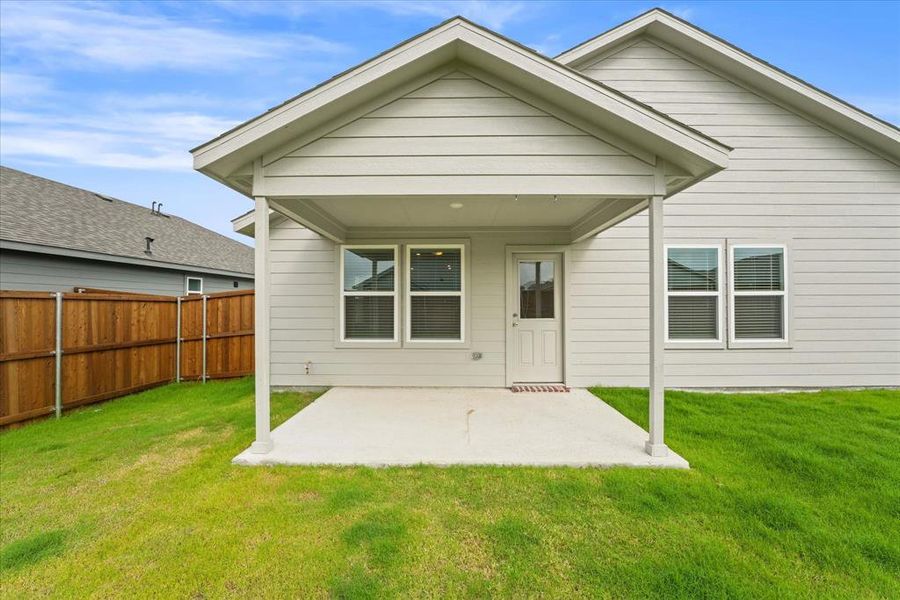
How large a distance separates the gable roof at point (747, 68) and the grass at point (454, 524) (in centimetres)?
442

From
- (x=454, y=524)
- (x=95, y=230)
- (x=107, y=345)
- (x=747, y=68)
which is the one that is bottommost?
(x=454, y=524)

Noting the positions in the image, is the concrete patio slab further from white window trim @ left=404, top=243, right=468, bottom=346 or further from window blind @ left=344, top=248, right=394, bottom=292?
window blind @ left=344, top=248, right=394, bottom=292

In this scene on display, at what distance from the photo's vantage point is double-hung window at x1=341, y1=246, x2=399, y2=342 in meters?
5.97

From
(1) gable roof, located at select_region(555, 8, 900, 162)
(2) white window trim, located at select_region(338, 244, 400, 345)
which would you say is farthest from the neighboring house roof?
(1) gable roof, located at select_region(555, 8, 900, 162)

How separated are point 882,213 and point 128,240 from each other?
15.4 metres

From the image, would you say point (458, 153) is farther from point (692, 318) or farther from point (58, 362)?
point (58, 362)

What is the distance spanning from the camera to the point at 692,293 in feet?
18.8

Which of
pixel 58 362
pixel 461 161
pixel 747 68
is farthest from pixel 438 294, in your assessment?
pixel 747 68

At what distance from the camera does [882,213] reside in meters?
5.62

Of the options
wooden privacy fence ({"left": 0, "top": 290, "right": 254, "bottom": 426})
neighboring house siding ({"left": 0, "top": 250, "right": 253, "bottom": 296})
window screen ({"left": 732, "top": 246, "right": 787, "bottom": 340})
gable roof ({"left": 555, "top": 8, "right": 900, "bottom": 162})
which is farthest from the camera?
neighboring house siding ({"left": 0, "top": 250, "right": 253, "bottom": 296})

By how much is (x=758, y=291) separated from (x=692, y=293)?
100 centimetres

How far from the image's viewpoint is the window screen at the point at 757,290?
18.7 ft

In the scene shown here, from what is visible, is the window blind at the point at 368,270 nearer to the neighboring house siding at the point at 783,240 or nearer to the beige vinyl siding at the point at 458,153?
the beige vinyl siding at the point at 458,153

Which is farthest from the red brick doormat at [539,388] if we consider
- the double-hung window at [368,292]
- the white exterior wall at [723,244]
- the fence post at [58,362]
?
the fence post at [58,362]
